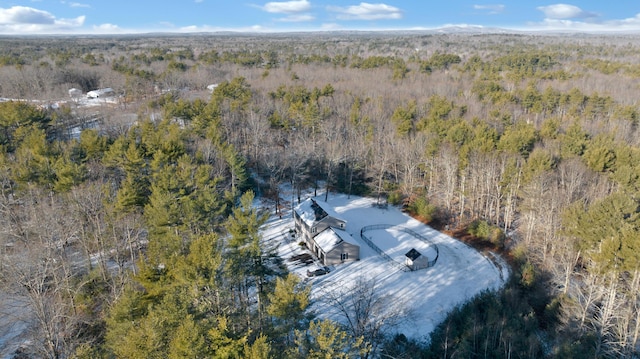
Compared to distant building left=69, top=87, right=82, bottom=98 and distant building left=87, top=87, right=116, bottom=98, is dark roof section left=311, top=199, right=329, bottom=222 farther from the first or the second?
distant building left=69, top=87, right=82, bottom=98

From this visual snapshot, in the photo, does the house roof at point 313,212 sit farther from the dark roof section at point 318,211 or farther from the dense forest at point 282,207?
the dense forest at point 282,207

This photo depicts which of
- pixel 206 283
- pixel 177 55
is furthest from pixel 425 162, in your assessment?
pixel 177 55

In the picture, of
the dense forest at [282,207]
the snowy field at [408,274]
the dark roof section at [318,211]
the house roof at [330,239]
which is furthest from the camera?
the dark roof section at [318,211]

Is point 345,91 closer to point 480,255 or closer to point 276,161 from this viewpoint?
point 276,161

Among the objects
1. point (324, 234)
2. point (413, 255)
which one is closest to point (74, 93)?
point (324, 234)

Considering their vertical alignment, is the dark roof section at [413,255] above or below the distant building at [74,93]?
below

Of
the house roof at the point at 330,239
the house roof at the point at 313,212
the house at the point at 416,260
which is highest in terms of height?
the house roof at the point at 313,212

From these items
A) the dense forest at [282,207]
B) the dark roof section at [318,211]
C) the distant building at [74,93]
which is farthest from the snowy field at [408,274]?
the distant building at [74,93]
